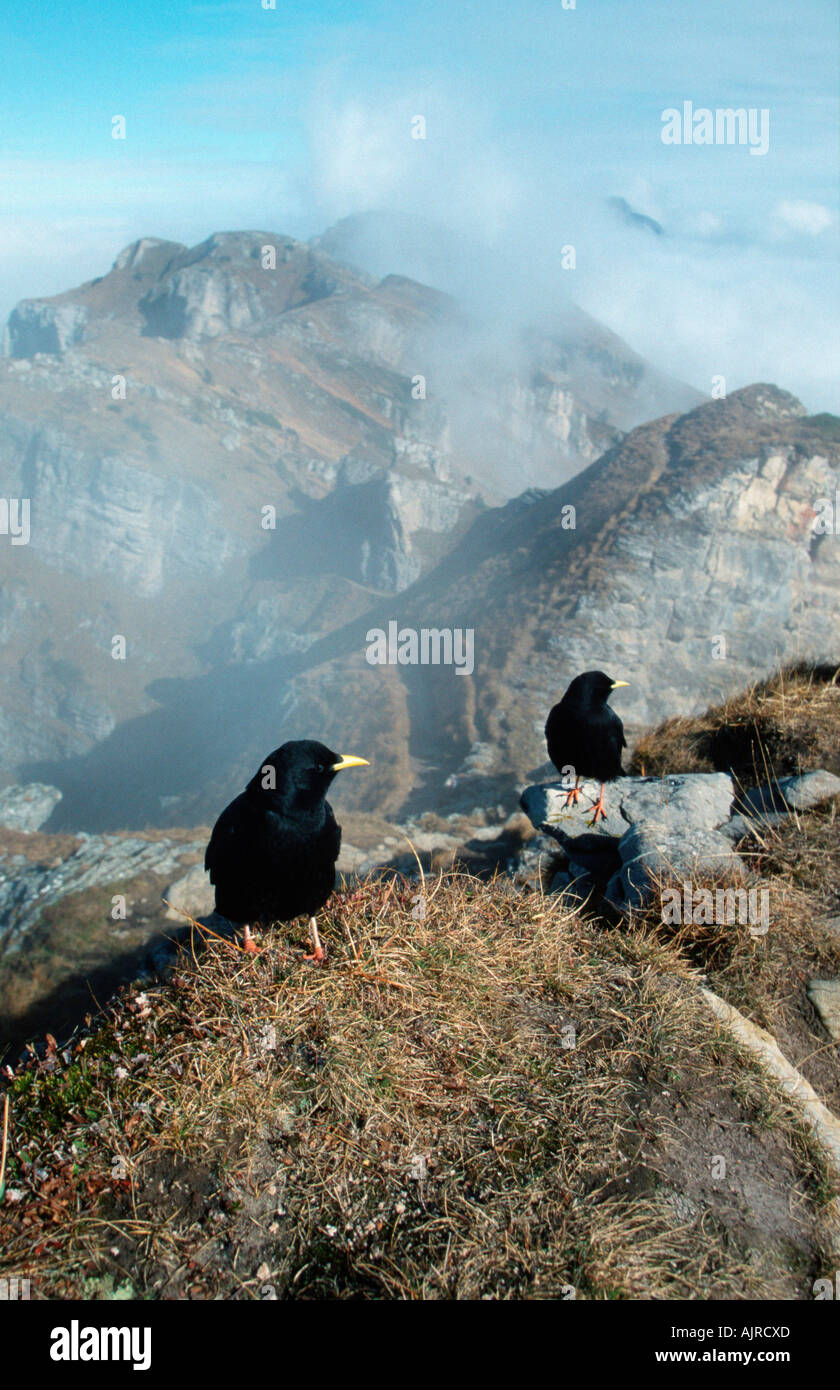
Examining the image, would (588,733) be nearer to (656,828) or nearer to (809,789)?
(656,828)

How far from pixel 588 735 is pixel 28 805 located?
353 ft

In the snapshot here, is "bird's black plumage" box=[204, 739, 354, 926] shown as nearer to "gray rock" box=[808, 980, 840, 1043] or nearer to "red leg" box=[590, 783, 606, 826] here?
"gray rock" box=[808, 980, 840, 1043]

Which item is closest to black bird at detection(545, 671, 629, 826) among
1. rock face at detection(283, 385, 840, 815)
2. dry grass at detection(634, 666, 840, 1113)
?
dry grass at detection(634, 666, 840, 1113)

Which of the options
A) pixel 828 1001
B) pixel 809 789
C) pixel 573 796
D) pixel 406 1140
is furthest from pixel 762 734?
pixel 406 1140

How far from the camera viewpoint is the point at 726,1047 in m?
4.17

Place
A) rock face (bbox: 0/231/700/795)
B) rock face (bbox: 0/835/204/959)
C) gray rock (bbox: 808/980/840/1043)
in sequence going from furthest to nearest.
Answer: rock face (bbox: 0/231/700/795), rock face (bbox: 0/835/204/959), gray rock (bbox: 808/980/840/1043)

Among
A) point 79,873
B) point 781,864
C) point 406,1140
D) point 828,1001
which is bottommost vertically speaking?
point 79,873

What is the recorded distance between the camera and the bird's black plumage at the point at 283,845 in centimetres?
468

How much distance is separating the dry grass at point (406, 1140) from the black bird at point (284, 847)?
0.34 m

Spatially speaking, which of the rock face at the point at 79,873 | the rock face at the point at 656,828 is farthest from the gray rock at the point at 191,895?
the rock face at the point at 656,828

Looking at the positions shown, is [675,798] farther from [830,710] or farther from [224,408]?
[224,408]

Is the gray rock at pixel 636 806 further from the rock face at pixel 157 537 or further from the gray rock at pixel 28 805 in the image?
the rock face at pixel 157 537

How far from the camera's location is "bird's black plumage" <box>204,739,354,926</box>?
468 cm

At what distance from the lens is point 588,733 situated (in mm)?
8109
